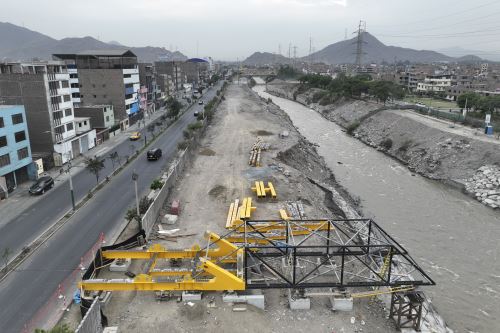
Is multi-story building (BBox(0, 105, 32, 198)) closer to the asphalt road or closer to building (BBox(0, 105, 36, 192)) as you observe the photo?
building (BBox(0, 105, 36, 192))

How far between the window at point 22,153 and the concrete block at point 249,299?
2108 centimetres

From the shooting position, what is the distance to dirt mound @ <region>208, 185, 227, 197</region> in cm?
2431

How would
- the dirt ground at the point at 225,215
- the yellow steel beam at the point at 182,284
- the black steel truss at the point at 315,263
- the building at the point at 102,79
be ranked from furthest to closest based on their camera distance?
the building at the point at 102,79 → the black steel truss at the point at 315,263 → the yellow steel beam at the point at 182,284 → the dirt ground at the point at 225,215

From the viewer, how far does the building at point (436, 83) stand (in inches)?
3634

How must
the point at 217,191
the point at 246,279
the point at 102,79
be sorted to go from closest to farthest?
the point at 246,279, the point at 217,191, the point at 102,79

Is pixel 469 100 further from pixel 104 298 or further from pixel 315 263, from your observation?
pixel 104 298

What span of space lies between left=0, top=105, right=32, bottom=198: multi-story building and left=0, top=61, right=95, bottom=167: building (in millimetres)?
3041

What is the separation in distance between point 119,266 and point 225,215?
280 inches

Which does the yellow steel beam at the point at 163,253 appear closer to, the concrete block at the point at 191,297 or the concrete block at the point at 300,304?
the concrete block at the point at 191,297

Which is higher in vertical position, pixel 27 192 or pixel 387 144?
pixel 27 192

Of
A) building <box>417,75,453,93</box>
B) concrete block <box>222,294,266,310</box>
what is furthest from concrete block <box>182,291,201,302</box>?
building <box>417,75,453,93</box>

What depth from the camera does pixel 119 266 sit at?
602 inches

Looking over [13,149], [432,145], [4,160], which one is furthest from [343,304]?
[432,145]

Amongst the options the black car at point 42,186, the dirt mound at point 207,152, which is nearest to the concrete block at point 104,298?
the black car at point 42,186
